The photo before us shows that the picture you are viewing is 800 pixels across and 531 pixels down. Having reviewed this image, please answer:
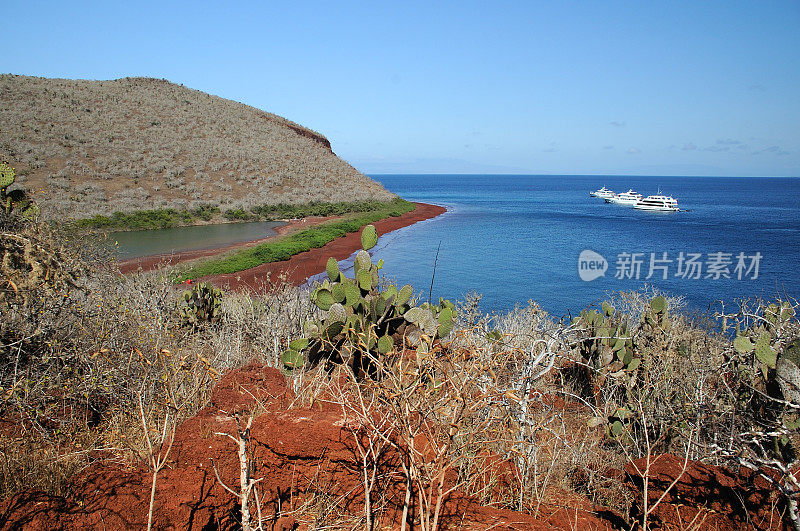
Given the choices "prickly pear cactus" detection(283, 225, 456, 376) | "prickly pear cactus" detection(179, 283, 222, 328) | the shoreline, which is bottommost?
the shoreline

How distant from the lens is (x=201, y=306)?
8938 millimetres

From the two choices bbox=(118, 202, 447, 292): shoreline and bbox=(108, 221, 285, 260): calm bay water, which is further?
bbox=(108, 221, 285, 260): calm bay water

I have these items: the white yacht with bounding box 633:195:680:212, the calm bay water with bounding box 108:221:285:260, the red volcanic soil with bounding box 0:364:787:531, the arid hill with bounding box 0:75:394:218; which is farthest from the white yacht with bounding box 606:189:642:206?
the red volcanic soil with bounding box 0:364:787:531

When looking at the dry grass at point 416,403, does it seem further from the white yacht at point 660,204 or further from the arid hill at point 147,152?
the white yacht at point 660,204

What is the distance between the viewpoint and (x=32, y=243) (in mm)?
4320

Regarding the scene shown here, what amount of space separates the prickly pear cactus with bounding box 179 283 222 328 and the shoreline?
1.14 meters

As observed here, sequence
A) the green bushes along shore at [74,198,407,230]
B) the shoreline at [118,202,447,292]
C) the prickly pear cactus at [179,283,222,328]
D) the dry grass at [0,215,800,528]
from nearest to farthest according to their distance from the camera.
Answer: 1. the dry grass at [0,215,800,528]
2. the prickly pear cactus at [179,283,222,328]
3. the shoreline at [118,202,447,292]
4. the green bushes along shore at [74,198,407,230]

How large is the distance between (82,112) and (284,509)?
4916 cm

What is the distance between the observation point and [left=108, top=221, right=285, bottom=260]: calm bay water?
2347 centimetres

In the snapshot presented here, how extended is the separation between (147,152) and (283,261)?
2532 centimetres

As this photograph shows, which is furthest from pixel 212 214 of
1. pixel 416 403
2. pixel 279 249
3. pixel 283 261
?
pixel 416 403

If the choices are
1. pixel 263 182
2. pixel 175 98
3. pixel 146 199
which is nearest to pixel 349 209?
pixel 263 182

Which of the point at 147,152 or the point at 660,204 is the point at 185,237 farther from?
the point at 660,204

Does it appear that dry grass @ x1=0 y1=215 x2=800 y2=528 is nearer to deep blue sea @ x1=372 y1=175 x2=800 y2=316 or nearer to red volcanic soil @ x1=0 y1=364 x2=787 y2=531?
red volcanic soil @ x1=0 y1=364 x2=787 y2=531
